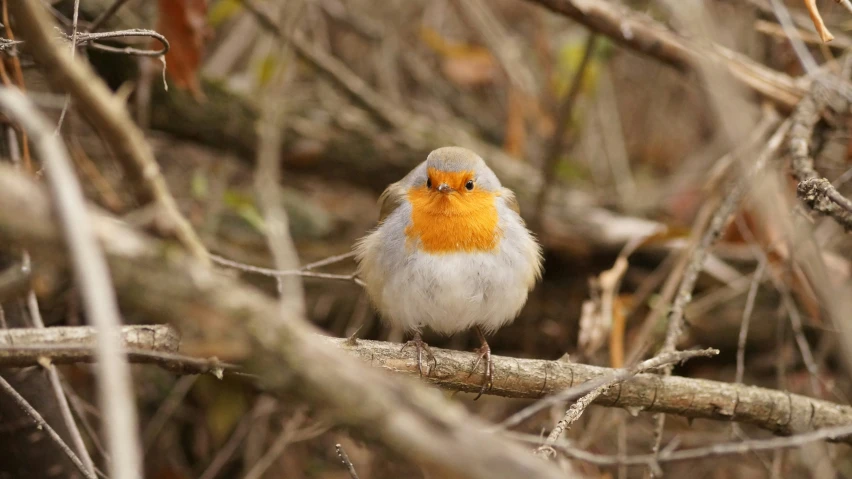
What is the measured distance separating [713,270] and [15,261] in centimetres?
385

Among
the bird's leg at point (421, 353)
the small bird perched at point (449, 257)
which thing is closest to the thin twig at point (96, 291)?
the bird's leg at point (421, 353)

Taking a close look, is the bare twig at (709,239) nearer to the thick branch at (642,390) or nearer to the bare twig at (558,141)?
the thick branch at (642,390)

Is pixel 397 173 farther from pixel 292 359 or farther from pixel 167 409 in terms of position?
pixel 292 359

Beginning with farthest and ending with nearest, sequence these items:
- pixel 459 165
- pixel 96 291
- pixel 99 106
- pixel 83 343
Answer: pixel 459 165, pixel 83 343, pixel 99 106, pixel 96 291

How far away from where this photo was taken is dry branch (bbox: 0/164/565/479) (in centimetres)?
121

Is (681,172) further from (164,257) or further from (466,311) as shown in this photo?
(164,257)

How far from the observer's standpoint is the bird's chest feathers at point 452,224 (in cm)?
312

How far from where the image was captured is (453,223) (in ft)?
10.4

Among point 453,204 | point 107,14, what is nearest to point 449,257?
point 453,204

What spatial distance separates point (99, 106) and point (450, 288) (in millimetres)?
1963

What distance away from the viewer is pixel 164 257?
1.22 meters

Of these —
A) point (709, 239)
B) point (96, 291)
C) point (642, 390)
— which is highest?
point (709, 239)

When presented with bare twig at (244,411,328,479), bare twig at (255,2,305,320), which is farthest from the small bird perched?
bare twig at (244,411,328,479)

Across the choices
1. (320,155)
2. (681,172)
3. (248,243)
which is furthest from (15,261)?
(681,172)
